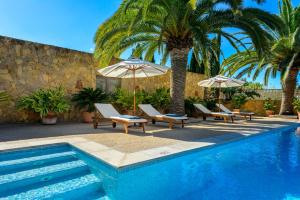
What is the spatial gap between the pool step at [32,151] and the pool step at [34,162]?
0.79 feet

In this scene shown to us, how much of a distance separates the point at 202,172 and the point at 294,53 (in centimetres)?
1546

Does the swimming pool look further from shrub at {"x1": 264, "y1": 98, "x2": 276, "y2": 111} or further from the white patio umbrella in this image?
shrub at {"x1": 264, "y1": 98, "x2": 276, "y2": 111}

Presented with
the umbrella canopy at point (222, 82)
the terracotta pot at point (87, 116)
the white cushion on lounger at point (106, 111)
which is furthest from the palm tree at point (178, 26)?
the white cushion on lounger at point (106, 111)

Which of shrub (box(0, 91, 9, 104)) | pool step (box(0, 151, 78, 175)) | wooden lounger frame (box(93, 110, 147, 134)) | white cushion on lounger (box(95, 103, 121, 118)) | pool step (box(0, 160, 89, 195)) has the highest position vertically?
shrub (box(0, 91, 9, 104))

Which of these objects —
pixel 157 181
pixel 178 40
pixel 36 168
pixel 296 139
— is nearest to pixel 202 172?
pixel 157 181

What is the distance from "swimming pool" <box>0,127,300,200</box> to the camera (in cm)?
341

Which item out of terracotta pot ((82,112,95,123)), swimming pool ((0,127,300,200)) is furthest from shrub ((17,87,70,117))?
swimming pool ((0,127,300,200))

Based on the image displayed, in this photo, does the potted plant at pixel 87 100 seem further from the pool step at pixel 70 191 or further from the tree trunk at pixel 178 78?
the pool step at pixel 70 191

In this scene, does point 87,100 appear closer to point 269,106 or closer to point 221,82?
point 221,82

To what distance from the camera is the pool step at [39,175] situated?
10.9 ft

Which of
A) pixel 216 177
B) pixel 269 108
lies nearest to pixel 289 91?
pixel 269 108

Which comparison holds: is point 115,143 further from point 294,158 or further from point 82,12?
point 82,12

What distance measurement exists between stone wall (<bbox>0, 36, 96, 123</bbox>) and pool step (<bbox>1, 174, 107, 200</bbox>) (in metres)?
6.85

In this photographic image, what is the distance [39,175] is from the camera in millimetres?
3627
